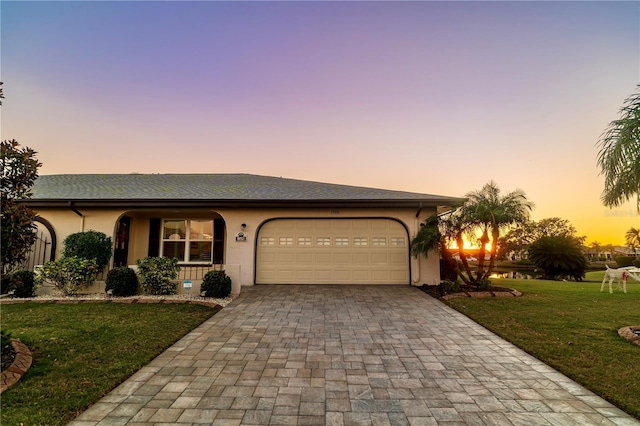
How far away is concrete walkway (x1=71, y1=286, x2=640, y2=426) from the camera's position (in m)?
2.76

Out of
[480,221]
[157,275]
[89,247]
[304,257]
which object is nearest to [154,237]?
[89,247]

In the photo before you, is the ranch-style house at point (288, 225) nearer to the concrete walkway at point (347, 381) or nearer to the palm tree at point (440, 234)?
the palm tree at point (440, 234)

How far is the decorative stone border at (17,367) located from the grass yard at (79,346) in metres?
0.06

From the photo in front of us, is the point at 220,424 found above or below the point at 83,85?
below

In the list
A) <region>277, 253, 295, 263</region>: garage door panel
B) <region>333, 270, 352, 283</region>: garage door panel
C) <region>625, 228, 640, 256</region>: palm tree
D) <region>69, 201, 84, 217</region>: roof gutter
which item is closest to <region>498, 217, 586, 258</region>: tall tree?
<region>625, 228, 640, 256</region>: palm tree

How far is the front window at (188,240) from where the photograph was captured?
11.5 m

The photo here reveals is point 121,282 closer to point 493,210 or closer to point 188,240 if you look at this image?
point 188,240

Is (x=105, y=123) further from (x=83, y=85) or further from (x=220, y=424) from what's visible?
(x=220, y=424)

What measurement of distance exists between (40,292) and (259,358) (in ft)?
30.1

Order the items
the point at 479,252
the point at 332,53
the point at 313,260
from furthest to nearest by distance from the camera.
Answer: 1. the point at 332,53
2. the point at 313,260
3. the point at 479,252

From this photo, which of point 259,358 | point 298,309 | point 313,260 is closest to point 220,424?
point 259,358

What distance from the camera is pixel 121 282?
858 centimetres

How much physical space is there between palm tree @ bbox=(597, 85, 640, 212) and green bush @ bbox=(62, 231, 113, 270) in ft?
42.1

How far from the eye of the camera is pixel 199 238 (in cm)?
1160
